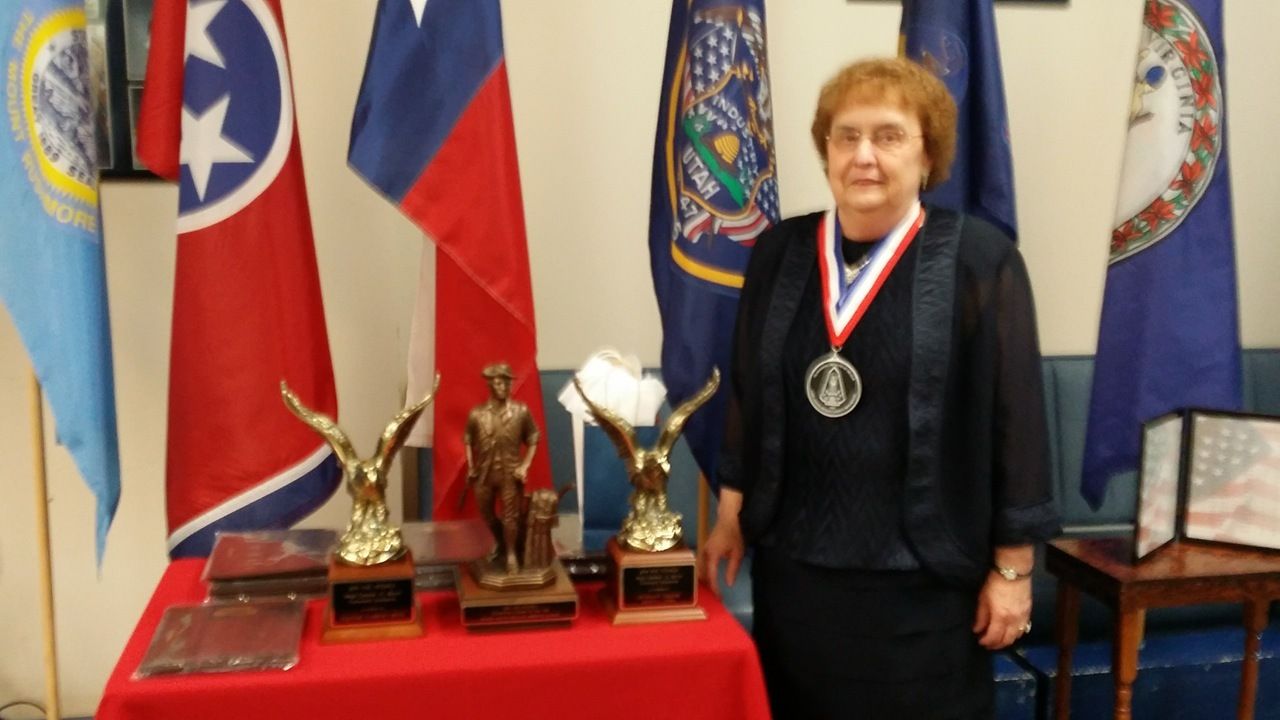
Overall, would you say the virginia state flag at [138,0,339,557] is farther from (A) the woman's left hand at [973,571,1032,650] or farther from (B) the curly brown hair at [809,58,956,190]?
(A) the woman's left hand at [973,571,1032,650]

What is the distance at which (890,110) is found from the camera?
4.75ft

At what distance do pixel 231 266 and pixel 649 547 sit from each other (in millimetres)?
889

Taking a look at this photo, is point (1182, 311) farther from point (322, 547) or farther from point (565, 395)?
point (322, 547)

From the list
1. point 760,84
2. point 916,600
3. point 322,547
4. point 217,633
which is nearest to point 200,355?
point 322,547

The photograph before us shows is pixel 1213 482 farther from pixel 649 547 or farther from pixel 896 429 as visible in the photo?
pixel 649 547

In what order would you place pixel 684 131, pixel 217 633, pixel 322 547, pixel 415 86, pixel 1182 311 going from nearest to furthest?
pixel 217 633, pixel 322 547, pixel 415 86, pixel 684 131, pixel 1182 311

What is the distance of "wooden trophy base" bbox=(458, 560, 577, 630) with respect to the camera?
1.42 metres

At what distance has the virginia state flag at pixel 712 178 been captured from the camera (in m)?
1.83

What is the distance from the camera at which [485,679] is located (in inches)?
52.4

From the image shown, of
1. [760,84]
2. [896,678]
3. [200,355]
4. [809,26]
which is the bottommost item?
[896,678]

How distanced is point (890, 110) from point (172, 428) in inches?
52.1

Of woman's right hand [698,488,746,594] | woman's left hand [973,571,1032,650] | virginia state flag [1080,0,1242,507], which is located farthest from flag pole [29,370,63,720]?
virginia state flag [1080,0,1242,507]

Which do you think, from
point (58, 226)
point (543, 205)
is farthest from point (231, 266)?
point (543, 205)

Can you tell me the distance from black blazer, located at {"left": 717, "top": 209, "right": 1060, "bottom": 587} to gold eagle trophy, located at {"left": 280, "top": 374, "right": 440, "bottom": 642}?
1.91ft
